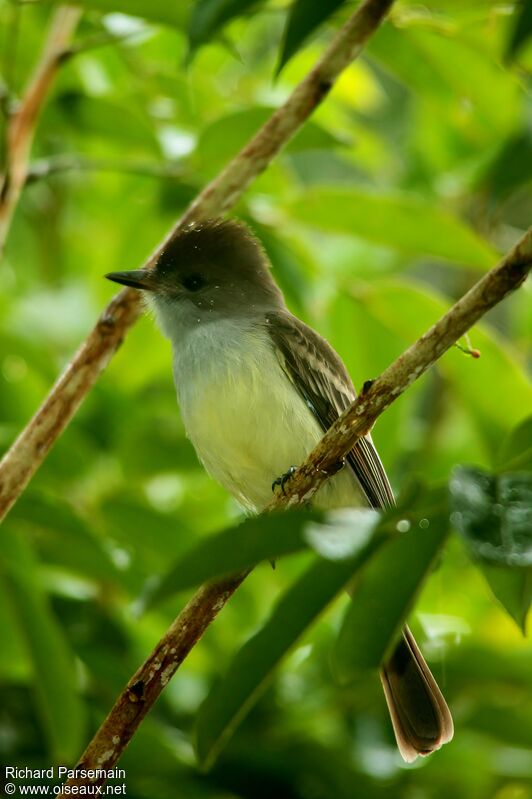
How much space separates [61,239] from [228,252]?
1151 millimetres

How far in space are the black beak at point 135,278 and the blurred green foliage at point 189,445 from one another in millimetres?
230

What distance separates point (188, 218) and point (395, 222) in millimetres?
564

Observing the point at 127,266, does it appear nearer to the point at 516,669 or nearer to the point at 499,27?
the point at 499,27

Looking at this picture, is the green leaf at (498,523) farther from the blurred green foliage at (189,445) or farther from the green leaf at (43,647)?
the green leaf at (43,647)

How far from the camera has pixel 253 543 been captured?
1114 mm

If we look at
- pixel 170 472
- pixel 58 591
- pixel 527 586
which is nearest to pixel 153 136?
pixel 170 472

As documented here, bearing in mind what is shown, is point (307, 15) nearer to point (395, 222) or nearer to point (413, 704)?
point (395, 222)

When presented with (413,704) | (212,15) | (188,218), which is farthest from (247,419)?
(212,15)

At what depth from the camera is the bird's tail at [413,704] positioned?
2459 mm

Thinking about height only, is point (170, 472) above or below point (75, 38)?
below

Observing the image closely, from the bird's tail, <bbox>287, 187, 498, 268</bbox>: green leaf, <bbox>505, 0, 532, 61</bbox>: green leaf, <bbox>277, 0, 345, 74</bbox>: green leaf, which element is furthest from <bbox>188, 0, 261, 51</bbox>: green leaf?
the bird's tail

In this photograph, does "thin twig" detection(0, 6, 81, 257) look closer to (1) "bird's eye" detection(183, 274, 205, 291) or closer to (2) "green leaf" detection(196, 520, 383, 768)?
(1) "bird's eye" detection(183, 274, 205, 291)

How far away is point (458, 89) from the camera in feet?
8.51

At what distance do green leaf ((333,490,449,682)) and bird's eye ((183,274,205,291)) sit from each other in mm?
1966
